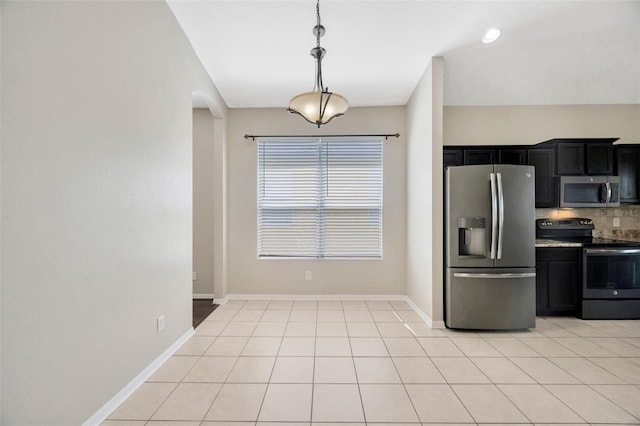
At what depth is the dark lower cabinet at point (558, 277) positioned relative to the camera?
3.68m

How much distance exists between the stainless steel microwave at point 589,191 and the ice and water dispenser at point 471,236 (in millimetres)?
1578

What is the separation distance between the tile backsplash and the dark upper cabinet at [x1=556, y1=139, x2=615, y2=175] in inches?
25.1

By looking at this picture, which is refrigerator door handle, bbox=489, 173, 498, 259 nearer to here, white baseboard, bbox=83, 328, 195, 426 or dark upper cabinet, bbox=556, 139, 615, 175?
dark upper cabinet, bbox=556, 139, 615, 175

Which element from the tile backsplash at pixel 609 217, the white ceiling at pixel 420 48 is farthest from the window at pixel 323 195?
the tile backsplash at pixel 609 217

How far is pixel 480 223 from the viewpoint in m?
3.24

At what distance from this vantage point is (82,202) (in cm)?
172

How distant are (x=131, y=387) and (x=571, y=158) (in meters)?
5.29

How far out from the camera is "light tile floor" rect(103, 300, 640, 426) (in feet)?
6.31

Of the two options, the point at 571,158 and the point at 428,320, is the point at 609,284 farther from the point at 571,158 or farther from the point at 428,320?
the point at 428,320

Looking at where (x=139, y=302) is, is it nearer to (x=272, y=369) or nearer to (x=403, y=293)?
(x=272, y=369)

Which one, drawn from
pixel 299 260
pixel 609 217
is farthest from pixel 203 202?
pixel 609 217

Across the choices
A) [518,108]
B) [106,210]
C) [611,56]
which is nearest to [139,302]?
[106,210]

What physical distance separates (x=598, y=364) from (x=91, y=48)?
4461 mm

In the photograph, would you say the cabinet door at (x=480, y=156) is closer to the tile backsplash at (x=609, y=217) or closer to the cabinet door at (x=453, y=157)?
the cabinet door at (x=453, y=157)
